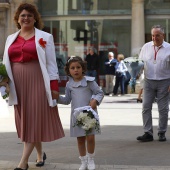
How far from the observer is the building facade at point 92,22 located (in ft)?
91.4

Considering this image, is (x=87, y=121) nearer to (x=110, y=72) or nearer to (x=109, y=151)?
(x=109, y=151)

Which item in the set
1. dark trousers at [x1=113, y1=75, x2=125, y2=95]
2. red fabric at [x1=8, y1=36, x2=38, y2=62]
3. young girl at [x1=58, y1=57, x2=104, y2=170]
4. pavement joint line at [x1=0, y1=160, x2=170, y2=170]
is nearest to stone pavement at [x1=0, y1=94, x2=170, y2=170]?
pavement joint line at [x1=0, y1=160, x2=170, y2=170]

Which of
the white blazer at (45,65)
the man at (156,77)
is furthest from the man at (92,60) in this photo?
the white blazer at (45,65)

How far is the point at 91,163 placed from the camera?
7.22 meters

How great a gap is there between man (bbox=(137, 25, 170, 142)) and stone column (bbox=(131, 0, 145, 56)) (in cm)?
1716

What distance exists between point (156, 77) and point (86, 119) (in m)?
3.12

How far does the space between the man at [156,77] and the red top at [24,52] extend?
3.09m

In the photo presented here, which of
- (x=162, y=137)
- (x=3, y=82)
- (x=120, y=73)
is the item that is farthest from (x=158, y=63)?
(x=120, y=73)

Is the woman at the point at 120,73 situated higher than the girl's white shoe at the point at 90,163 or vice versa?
the girl's white shoe at the point at 90,163

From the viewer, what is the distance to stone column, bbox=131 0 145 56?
27250 mm

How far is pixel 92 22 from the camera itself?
28.2 metres

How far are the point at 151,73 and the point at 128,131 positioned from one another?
6.39ft

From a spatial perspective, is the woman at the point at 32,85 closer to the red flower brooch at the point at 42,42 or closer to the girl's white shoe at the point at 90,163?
the red flower brooch at the point at 42,42

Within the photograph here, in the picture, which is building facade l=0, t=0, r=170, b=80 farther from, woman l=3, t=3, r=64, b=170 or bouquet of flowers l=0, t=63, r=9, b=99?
bouquet of flowers l=0, t=63, r=9, b=99
